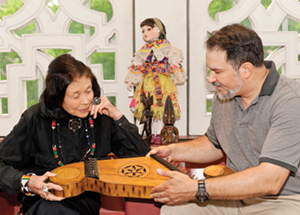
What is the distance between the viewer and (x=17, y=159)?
1.83 meters

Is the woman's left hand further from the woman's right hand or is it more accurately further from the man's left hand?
the man's left hand

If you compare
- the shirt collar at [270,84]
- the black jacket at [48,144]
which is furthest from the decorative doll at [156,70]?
the shirt collar at [270,84]

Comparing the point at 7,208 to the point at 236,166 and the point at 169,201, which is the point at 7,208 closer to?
the point at 169,201

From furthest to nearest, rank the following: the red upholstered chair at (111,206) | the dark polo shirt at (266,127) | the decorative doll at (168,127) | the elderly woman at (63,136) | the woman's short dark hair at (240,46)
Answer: the decorative doll at (168,127)
the red upholstered chair at (111,206)
the elderly woman at (63,136)
the woman's short dark hair at (240,46)
the dark polo shirt at (266,127)

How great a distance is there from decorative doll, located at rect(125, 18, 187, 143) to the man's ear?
37.8 inches

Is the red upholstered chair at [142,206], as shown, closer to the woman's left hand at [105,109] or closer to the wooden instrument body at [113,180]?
the wooden instrument body at [113,180]

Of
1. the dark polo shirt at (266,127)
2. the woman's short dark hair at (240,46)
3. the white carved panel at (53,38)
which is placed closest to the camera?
the dark polo shirt at (266,127)

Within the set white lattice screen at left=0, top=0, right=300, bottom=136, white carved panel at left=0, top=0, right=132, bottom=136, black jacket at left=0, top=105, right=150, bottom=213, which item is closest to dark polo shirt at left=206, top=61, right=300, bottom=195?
black jacket at left=0, top=105, right=150, bottom=213

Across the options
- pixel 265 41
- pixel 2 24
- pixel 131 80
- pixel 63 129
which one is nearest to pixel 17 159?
pixel 63 129

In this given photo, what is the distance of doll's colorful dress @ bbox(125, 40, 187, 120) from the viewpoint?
99.1 inches

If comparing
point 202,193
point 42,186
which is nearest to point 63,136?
point 42,186

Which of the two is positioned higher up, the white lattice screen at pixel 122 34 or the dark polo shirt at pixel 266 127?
the white lattice screen at pixel 122 34

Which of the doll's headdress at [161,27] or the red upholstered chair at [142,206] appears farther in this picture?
the doll's headdress at [161,27]

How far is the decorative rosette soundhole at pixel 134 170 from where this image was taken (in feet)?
5.38
